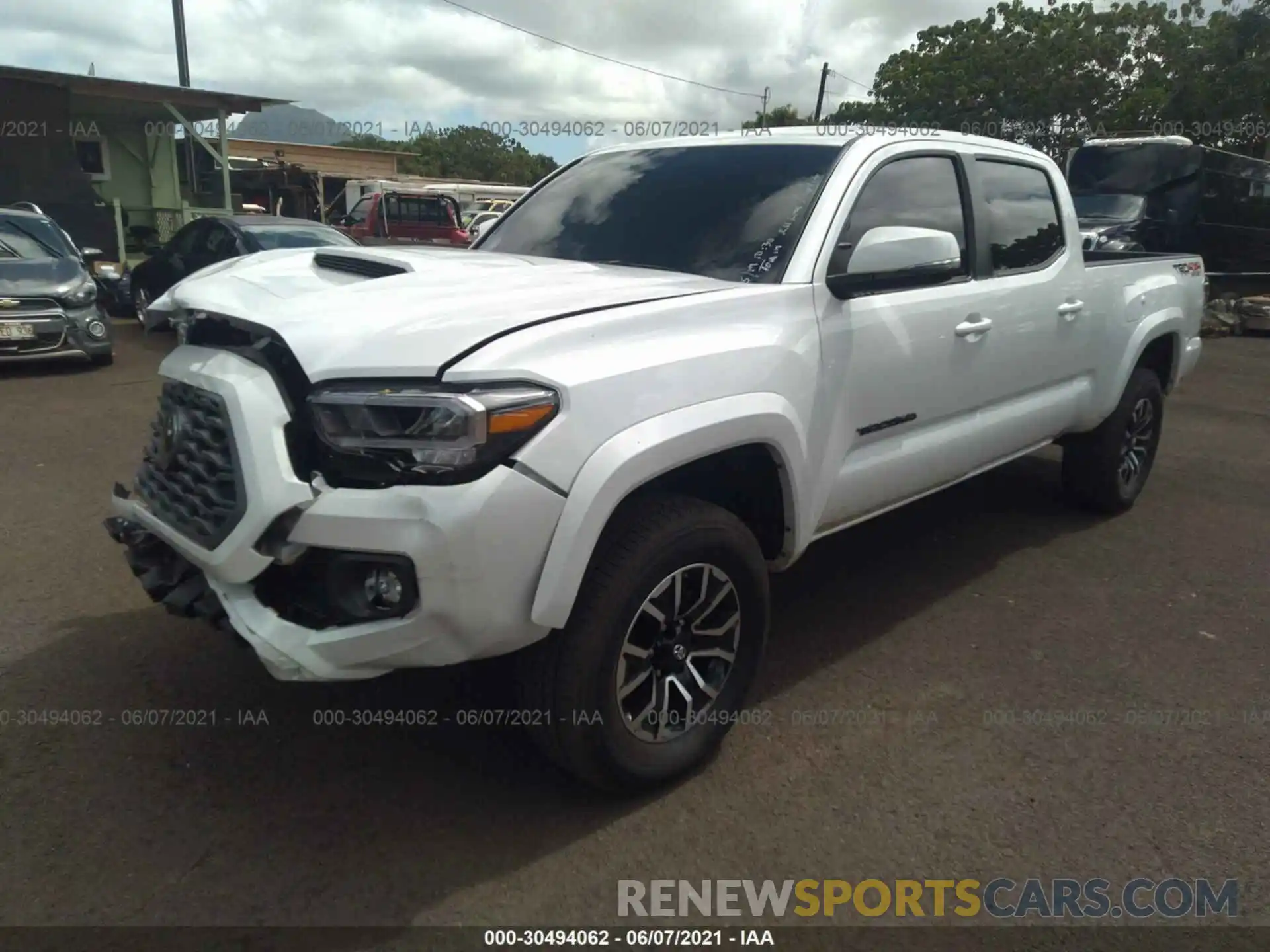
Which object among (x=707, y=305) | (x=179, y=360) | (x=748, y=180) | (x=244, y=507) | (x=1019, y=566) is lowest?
(x=1019, y=566)

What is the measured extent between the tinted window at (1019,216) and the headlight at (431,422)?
8.63 feet

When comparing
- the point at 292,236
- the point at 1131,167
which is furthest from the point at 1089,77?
the point at 292,236

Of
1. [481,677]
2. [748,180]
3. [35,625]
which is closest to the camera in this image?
[481,677]

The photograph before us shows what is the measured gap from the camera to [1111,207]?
49.5 feet

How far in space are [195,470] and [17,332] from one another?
7.77m

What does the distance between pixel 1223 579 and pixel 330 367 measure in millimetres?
4325

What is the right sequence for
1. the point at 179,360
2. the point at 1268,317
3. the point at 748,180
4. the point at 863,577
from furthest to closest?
the point at 1268,317 < the point at 863,577 < the point at 748,180 < the point at 179,360

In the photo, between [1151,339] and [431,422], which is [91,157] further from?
[431,422]

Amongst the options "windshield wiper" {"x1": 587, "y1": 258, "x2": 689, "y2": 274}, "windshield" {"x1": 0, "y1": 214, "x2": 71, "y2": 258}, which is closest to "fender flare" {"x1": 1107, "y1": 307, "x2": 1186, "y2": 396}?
"windshield wiper" {"x1": 587, "y1": 258, "x2": 689, "y2": 274}

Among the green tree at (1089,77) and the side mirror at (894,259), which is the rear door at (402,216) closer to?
the green tree at (1089,77)

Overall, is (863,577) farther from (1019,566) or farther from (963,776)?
(963,776)

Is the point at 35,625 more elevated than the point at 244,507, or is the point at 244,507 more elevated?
the point at 244,507

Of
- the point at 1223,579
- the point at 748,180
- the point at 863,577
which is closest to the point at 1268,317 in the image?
the point at 1223,579

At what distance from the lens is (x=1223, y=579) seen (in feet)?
15.3
